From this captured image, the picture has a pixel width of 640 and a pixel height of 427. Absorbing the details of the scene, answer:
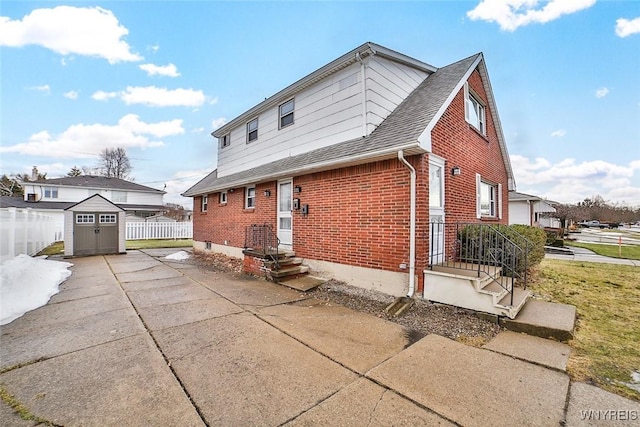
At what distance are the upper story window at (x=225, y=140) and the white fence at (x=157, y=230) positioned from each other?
9.92m

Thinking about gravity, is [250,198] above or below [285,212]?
above

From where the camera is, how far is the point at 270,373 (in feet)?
9.64

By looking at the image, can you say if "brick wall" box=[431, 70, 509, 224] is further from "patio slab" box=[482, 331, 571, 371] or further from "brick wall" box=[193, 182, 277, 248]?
"brick wall" box=[193, 182, 277, 248]

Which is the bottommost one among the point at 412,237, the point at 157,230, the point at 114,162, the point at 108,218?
the point at 157,230

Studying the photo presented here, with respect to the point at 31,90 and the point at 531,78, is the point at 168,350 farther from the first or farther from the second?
the point at 31,90

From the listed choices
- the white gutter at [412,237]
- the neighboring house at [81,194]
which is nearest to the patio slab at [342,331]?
the white gutter at [412,237]

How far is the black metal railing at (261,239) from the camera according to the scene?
8555 mm

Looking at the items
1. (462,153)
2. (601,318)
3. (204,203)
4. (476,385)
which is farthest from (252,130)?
(601,318)

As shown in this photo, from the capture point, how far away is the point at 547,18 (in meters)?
8.45

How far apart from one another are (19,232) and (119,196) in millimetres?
24025

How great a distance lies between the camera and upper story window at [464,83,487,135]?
307 inches

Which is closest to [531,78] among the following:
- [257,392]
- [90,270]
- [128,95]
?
[257,392]

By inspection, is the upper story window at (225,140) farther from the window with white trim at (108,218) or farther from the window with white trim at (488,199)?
the window with white trim at (488,199)

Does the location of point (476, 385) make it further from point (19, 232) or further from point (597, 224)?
point (597, 224)
